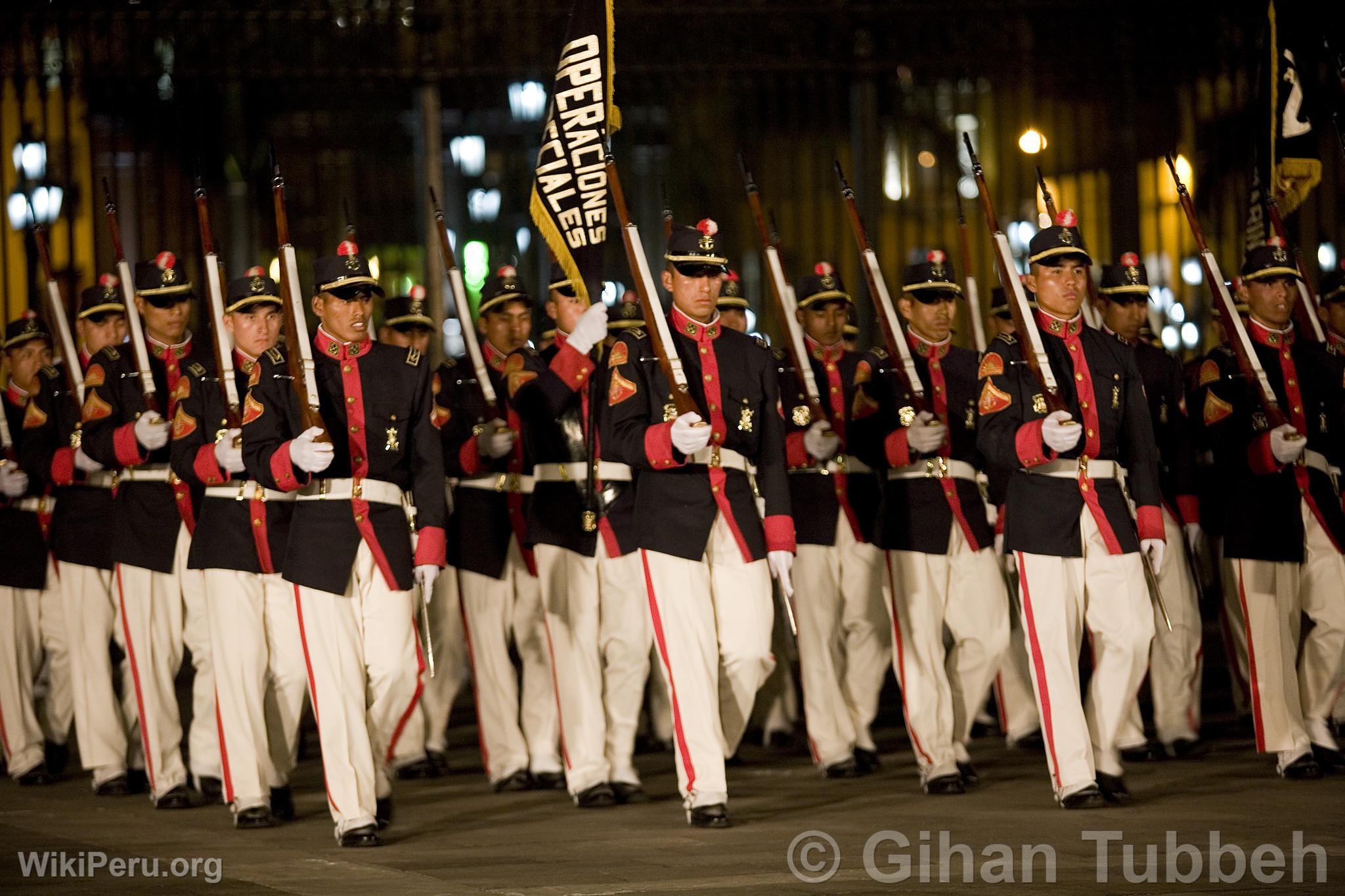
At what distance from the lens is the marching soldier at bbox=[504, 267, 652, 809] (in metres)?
8.80

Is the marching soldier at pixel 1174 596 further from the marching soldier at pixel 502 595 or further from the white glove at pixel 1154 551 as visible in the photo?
the marching soldier at pixel 502 595

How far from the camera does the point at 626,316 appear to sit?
10.3m

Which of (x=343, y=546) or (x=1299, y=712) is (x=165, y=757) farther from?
(x=1299, y=712)

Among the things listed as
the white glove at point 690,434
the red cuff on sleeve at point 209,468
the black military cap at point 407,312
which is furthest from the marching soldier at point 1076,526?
the black military cap at point 407,312

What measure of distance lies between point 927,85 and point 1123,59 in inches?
51.9

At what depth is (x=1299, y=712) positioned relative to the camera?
8727 mm

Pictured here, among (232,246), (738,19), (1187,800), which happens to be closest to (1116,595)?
(1187,800)

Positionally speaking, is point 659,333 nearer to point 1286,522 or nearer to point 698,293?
point 698,293

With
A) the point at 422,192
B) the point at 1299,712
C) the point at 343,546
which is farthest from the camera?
the point at 422,192

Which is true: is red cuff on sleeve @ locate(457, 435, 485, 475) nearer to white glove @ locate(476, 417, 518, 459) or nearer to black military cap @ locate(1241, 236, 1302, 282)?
white glove @ locate(476, 417, 518, 459)

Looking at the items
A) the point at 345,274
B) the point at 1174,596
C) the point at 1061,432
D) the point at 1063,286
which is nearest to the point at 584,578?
the point at 345,274

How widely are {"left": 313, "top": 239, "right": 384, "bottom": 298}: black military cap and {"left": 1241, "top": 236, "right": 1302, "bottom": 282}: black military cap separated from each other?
405cm

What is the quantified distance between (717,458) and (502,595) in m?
2.06

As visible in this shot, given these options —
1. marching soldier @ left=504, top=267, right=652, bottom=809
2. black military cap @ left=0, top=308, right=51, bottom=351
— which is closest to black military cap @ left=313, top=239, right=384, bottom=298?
marching soldier @ left=504, top=267, right=652, bottom=809
